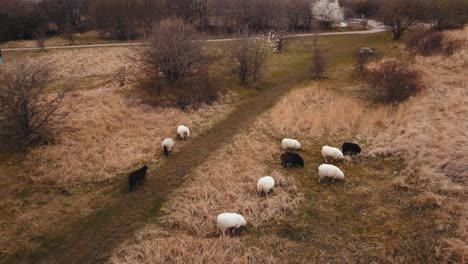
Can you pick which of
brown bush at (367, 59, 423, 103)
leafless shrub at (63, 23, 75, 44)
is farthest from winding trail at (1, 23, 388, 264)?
leafless shrub at (63, 23, 75, 44)

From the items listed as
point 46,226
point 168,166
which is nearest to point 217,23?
point 168,166

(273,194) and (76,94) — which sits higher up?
(76,94)

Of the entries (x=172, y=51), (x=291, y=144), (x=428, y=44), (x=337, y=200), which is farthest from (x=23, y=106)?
(x=428, y=44)

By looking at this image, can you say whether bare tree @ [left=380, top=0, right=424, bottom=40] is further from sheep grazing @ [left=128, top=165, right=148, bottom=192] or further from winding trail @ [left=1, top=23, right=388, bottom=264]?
sheep grazing @ [left=128, top=165, right=148, bottom=192]

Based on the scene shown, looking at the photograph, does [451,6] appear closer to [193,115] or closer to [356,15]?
[356,15]

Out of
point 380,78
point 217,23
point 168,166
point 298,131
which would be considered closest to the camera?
point 168,166

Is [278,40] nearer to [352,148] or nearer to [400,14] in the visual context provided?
[400,14]
